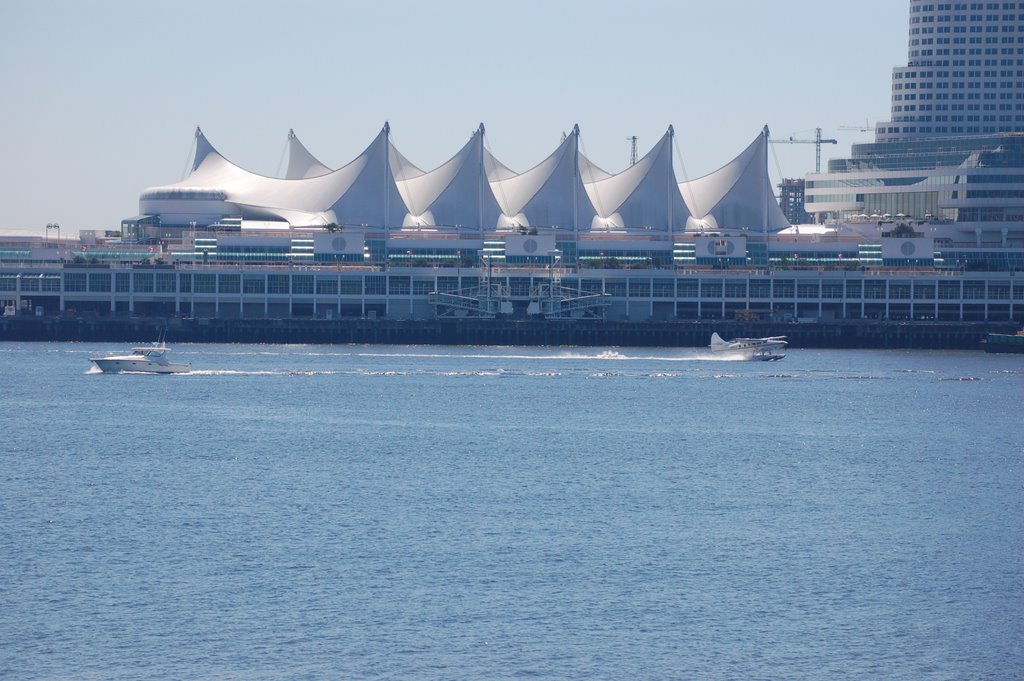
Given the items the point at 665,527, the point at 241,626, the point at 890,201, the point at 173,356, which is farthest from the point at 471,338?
the point at 241,626

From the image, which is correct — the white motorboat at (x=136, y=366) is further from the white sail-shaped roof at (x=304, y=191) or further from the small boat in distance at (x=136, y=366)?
the white sail-shaped roof at (x=304, y=191)

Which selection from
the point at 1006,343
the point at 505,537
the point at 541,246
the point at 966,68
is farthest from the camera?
the point at 966,68

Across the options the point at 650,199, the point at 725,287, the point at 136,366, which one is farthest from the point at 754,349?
the point at 650,199

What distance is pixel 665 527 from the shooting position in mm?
39875

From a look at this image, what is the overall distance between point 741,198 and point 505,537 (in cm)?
9136

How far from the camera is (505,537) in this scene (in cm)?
3828

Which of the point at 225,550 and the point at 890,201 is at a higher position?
the point at 890,201

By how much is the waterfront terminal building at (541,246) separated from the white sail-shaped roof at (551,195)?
0.14 m

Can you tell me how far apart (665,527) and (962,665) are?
1143 cm

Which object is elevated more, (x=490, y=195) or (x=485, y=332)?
(x=490, y=195)

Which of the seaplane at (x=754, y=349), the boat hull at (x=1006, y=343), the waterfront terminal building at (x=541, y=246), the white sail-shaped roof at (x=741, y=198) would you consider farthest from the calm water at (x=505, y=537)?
the white sail-shaped roof at (x=741, y=198)

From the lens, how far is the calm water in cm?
2972

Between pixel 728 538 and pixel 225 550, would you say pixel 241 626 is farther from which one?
pixel 728 538

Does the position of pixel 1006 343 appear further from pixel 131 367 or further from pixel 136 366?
pixel 131 367
